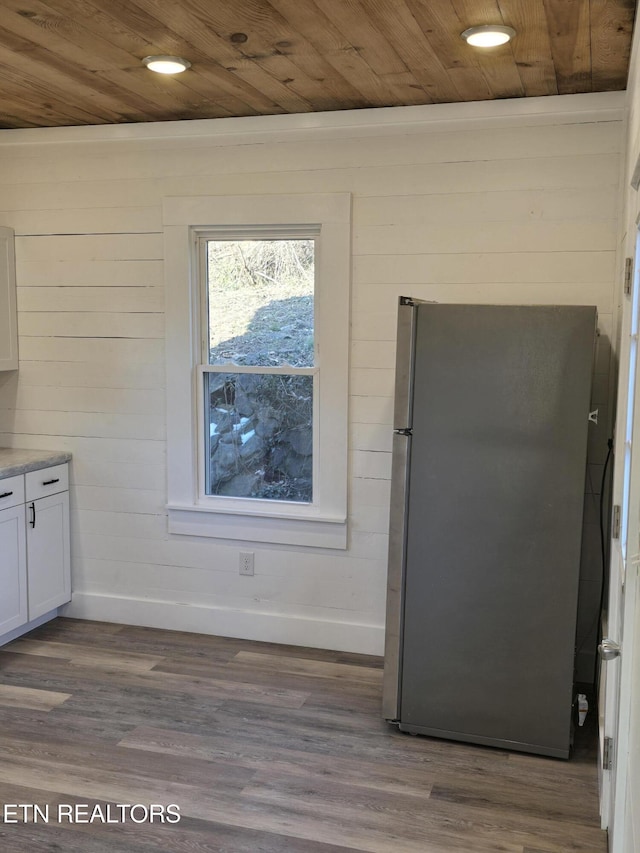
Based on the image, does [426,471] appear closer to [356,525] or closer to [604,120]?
[356,525]

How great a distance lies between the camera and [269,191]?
12.4 feet

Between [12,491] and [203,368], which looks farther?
[203,368]

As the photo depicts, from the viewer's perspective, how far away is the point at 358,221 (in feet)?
12.1

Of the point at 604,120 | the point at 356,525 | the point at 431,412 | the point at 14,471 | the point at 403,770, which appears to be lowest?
the point at 403,770

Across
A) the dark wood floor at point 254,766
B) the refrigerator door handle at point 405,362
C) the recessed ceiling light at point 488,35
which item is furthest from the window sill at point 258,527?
the recessed ceiling light at point 488,35

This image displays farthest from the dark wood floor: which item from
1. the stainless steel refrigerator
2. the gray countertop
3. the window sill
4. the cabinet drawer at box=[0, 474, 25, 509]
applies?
the gray countertop

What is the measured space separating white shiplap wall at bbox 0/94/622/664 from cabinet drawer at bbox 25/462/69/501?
8 centimetres

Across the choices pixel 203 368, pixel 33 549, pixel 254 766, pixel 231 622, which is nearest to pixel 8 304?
pixel 203 368

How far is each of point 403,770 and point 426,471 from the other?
1.05 m

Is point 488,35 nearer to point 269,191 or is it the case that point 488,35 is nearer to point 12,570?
point 269,191

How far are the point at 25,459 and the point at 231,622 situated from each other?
49.8 inches

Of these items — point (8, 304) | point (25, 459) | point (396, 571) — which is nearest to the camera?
point (396, 571)

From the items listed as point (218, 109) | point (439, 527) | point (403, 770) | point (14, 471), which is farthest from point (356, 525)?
point (218, 109)

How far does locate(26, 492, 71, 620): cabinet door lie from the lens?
393cm
